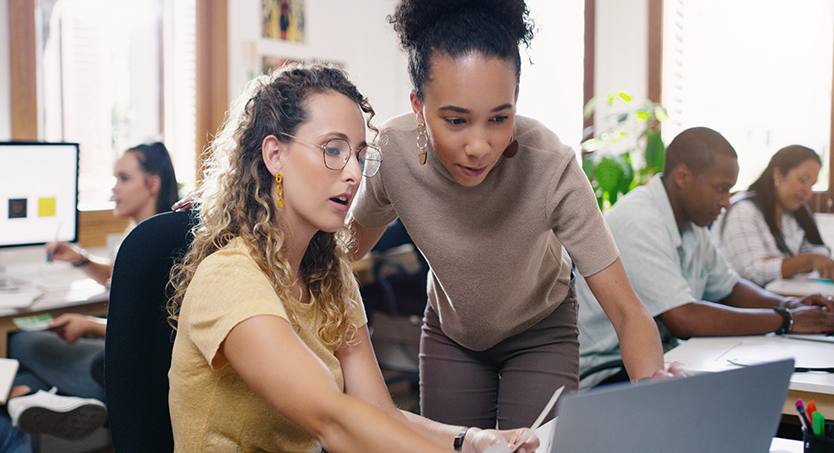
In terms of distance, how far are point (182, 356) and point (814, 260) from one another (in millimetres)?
2818

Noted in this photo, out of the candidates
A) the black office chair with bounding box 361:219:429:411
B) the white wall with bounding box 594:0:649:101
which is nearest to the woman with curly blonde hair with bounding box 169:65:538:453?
the black office chair with bounding box 361:219:429:411

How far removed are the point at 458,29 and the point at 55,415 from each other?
163cm

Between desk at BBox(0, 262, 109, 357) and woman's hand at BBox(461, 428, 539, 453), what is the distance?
1697mm

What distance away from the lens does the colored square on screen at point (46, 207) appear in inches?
99.0

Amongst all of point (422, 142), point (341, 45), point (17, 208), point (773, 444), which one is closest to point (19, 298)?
point (17, 208)

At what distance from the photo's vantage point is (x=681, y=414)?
0.64 m

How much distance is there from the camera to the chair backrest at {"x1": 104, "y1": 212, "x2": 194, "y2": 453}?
0.95 metres

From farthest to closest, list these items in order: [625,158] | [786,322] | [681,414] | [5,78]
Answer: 1. [625,158]
2. [5,78]
3. [786,322]
4. [681,414]

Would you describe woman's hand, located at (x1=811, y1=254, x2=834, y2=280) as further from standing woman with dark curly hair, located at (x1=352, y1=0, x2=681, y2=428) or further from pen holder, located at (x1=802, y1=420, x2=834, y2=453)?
pen holder, located at (x1=802, y1=420, x2=834, y2=453)

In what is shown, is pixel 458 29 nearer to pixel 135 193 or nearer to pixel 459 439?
pixel 459 439

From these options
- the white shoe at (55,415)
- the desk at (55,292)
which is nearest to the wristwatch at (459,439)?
the white shoe at (55,415)

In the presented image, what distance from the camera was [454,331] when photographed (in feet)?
4.86

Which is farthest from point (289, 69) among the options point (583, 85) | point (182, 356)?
point (583, 85)

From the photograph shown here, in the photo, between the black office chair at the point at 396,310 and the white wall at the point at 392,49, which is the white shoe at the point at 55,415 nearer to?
the black office chair at the point at 396,310
